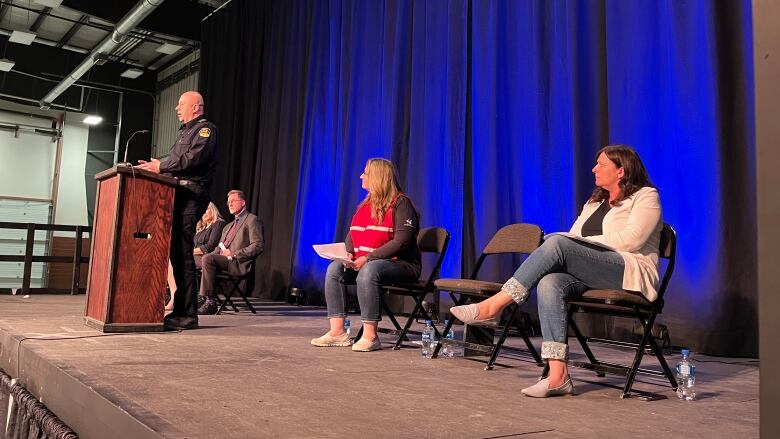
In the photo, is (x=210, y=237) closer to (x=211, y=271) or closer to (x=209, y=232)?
(x=209, y=232)

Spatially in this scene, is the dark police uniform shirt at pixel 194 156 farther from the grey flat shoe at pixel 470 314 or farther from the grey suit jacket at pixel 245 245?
the grey flat shoe at pixel 470 314

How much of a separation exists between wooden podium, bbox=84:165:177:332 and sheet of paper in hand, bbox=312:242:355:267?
90 cm

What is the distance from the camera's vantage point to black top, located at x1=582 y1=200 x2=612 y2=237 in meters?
2.56

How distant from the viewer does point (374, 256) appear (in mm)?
3084

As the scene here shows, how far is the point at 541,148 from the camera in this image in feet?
14.0

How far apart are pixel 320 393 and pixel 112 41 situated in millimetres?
8546

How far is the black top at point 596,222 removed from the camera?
2.56 m

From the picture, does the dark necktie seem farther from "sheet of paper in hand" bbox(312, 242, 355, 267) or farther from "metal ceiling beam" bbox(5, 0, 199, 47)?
"metal ceiling beam" bbox(5, 0, 199, 47)

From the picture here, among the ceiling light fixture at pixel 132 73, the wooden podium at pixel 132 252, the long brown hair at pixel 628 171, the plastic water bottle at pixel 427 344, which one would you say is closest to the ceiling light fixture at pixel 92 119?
the ceiling light fixture at pixel 132 73

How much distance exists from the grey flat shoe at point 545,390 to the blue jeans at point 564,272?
7.4 inches

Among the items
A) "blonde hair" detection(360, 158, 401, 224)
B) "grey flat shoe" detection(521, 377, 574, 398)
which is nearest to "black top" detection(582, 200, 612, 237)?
"grey flat shoe" detection(521, 377, 574, 398)

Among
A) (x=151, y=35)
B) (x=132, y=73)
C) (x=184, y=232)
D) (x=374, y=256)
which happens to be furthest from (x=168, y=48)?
(x=374, y=256)

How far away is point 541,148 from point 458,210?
86 centimetres

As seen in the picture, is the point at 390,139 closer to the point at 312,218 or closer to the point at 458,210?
the point at 458,210
